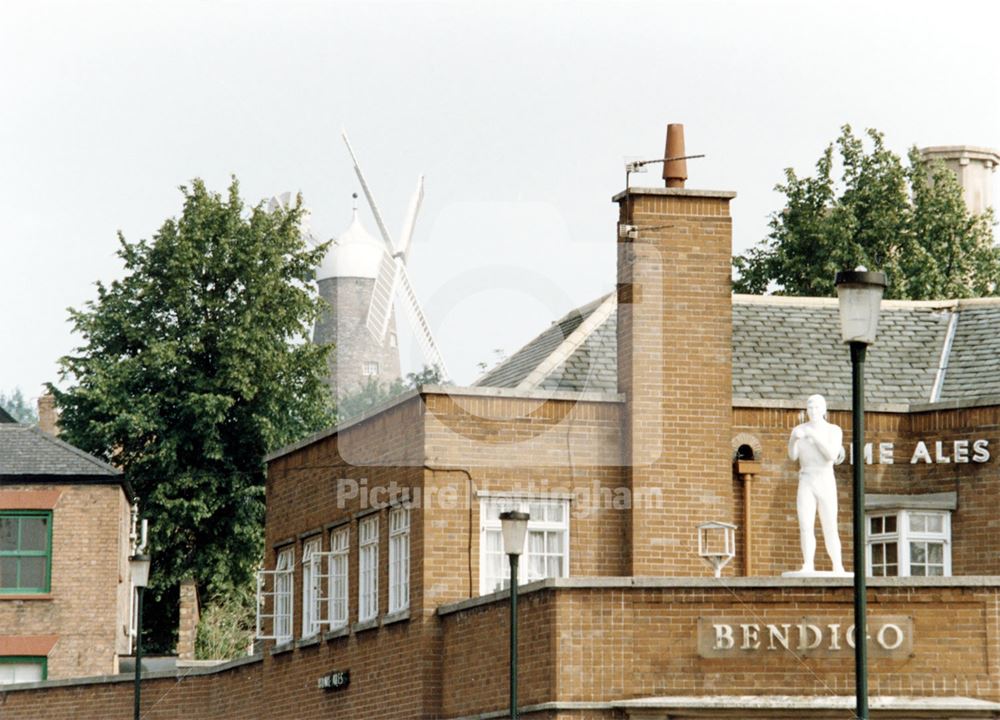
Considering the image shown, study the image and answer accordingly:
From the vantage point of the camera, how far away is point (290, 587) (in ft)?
133

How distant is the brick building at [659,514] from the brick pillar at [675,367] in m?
0.03

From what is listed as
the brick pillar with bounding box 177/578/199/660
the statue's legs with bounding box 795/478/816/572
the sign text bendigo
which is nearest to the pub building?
the sign text bendigo

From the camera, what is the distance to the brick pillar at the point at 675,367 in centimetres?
3397

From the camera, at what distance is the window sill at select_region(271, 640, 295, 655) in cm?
3972

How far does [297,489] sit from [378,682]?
18.9 feet

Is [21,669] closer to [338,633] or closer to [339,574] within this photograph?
[339,574]

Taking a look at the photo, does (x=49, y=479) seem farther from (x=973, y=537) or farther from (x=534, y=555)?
(x=973, y=537)

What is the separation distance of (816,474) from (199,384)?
102 feet

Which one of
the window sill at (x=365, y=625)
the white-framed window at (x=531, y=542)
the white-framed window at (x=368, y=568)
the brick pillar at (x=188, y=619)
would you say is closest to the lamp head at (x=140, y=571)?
the white-framed window at (x=368, y=568)

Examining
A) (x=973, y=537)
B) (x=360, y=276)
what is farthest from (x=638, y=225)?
(x=360, y=276)

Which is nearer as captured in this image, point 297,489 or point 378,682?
point 378,682

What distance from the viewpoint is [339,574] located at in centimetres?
3809

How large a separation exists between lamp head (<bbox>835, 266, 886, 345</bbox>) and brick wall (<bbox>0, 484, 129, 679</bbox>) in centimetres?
3396

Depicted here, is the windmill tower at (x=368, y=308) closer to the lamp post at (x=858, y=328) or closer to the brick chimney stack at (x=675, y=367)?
the brick chimney stack at (x=675, y=367)
